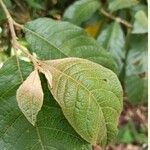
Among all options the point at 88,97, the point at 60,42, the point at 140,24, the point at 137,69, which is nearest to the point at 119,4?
the point at 140,24

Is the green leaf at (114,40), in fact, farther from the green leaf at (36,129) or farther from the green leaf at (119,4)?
the green leaf at (36,129)

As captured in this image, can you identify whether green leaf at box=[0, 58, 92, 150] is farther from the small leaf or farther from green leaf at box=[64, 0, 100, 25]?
green leaf at box=[64, 0, 100, 25]

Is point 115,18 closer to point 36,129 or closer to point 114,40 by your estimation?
point 114,40

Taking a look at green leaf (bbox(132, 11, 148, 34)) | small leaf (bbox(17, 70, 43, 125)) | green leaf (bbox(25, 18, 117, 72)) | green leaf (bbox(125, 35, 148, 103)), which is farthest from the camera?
green leaf (bbox(125, 35, 148, 103))

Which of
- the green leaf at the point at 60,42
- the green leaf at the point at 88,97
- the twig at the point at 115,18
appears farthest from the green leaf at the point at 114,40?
the green leaf at the point at 88,97

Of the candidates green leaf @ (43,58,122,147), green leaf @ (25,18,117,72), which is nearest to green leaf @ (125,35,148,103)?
green leaf @ (25,18,117,72)

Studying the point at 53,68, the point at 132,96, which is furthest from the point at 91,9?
the point at 53,68
